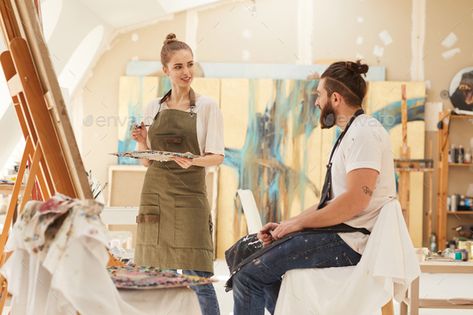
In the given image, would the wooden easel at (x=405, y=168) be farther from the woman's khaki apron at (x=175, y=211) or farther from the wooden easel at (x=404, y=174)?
the woman's khaki apron at (x=175, y=211)

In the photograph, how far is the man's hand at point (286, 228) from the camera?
9.05 feet

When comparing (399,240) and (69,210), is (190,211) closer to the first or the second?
(399,240)

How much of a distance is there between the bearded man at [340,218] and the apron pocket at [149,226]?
47 cm

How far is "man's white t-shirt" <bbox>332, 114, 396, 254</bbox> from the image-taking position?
8.66 ft

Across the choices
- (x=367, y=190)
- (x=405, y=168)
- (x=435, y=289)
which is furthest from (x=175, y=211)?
(x=405, y=168)

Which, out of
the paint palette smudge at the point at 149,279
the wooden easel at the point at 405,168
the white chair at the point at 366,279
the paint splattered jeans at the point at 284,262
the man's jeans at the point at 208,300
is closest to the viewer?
the paint palette smudge at the point at 149,279

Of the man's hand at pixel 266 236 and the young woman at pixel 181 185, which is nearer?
the man's hand at pixel 266 236

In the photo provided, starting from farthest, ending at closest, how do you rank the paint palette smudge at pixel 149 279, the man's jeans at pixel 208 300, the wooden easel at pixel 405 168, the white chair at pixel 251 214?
the wooden easel at pixel 405 168
the white chair at pixel 251 214
the man's jeans at pixel 208 300
the paint palette smudge at pixel 149 279

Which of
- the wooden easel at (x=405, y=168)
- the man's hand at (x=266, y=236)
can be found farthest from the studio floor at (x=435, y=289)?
the man's hand at (x=266, y=236)

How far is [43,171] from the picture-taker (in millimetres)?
2484

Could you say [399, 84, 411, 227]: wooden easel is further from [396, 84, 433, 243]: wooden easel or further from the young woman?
the young woman

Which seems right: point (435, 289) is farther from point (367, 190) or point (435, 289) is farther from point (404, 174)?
point (367, 190)

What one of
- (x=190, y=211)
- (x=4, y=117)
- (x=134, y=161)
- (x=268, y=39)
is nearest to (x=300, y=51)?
(x=268, y=39)

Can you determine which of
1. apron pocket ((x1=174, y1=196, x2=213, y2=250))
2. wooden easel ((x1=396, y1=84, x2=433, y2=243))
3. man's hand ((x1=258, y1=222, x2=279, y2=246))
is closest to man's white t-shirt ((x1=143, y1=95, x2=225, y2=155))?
apron pocket ((x1=174, y1=196, x2=213, y2=250))
